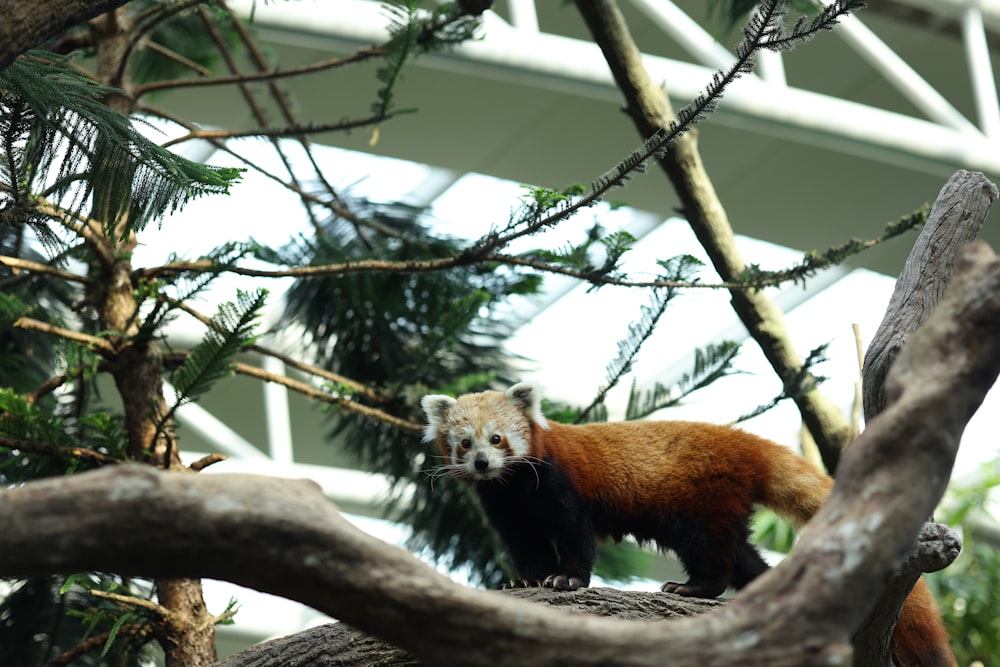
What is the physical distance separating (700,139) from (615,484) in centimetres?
478

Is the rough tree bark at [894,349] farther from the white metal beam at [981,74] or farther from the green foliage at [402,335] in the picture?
the white metal beam at [981,74]

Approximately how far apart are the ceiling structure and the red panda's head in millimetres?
1118

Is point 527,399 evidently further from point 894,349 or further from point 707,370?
point 894,349

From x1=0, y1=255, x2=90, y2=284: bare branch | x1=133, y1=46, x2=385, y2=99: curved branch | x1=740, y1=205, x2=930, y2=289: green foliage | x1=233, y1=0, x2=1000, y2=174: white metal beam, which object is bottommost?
x1=0, y1=255, x2=90, y2=284: bare branch

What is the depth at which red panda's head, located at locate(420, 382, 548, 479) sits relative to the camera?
314 cm

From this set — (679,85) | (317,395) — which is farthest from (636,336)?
(679,85)

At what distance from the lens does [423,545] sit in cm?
406

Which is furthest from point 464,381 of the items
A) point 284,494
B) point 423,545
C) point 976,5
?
point 976,5

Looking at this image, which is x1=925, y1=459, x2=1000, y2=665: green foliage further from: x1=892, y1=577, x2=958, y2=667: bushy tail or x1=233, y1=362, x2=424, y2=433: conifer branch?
x1=233, y1=362, x2=424, y2=433: conifer branch

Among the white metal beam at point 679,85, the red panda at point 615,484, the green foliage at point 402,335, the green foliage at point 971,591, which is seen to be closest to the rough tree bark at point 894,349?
the red panda at point 615,484

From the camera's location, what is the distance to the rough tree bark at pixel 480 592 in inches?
49.7

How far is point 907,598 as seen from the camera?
99.0 inches

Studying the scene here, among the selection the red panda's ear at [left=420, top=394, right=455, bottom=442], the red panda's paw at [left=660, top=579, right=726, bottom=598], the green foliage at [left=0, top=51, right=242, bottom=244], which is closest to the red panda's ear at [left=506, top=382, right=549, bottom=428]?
the red panda's ear at [left=420, top=394, right=455, bottom=442]

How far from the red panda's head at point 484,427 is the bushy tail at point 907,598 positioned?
738 millimetres
